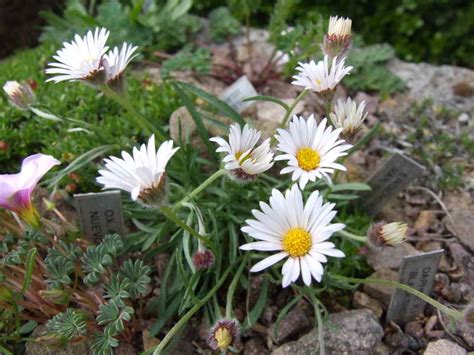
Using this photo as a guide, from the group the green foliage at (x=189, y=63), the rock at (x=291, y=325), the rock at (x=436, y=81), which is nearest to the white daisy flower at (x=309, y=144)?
the rock at (x=291, y=325)

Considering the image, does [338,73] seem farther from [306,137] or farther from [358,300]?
[358,300]

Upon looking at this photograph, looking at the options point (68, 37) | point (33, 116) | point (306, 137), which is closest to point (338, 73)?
point (306, 137)

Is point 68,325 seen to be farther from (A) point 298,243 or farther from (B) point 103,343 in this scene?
(A) point 298,243

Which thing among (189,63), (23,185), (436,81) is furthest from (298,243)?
(436,81)

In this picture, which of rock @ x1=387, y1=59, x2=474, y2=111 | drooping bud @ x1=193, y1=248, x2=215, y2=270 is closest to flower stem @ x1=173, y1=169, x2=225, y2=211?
drooping bud @ x1=193, y1=248, x2=215, y2=270

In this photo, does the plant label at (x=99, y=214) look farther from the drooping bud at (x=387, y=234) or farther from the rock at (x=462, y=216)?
the rock at (x=462, y=216)

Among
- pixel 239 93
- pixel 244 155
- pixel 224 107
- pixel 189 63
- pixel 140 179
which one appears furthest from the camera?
pixel 189 63
